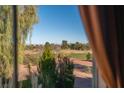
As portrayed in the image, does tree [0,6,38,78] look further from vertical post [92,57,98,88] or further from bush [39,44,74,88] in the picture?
vertical post [92,57,98,88]

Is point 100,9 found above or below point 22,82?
above

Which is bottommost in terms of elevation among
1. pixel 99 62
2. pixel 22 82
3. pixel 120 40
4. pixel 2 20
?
pixel 22 82

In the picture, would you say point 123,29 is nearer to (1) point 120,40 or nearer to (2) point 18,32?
(1) point 120,40

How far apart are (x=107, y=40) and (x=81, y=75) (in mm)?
416

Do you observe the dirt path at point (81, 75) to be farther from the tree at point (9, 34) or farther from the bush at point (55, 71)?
the tree at point (9, 34)

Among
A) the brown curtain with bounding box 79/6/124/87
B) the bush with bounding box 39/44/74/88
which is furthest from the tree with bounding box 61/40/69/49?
the brown curtain with bounding box 79/6/124/87

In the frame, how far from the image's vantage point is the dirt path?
2.42 meters

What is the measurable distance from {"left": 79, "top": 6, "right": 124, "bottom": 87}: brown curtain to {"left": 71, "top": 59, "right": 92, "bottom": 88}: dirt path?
0.21m

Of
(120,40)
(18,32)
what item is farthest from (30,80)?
(120,40)

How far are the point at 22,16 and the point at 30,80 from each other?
58 cm

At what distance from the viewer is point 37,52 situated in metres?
2.40

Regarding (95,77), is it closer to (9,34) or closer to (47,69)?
(47,69)

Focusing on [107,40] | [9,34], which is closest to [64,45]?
Answer: [107,40]

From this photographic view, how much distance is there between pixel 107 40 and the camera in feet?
7.34
